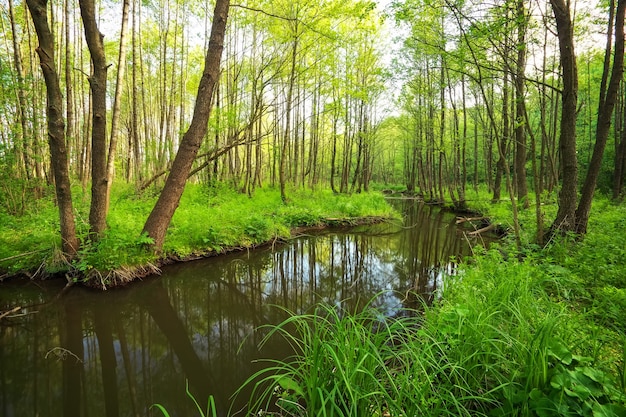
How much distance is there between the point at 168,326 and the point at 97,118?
3952 mm

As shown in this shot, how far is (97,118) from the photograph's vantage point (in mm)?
5020

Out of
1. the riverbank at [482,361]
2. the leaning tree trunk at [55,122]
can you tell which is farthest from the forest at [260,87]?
the riverbank at [482,361]

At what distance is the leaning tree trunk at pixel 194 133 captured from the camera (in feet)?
17.6

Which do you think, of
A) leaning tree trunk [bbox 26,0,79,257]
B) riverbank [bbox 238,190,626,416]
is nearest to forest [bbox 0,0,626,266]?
leaning tree trunk [bbox 26,0,79,257]

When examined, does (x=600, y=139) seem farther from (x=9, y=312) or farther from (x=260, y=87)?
(x=260, y=87)

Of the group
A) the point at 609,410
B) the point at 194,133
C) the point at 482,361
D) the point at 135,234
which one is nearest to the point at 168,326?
the point at 135,234

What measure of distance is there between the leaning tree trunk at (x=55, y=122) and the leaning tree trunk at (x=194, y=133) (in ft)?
4.01

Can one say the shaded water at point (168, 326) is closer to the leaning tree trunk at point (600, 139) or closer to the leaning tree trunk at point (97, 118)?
the leaning tree trunk at point (97, 118)

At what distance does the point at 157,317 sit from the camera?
4.31 metres

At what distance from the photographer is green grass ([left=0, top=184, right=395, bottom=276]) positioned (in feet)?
16.6

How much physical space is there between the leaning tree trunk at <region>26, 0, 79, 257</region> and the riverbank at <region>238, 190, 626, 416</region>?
460 centimetres

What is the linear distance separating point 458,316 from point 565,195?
4595 mm

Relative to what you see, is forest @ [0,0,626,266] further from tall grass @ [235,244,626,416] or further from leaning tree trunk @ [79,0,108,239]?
tall grass @ [235,244,626,416]

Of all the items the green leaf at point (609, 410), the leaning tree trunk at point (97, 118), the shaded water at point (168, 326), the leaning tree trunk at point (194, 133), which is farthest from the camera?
the leaning tree trunk at point (194, 133)
